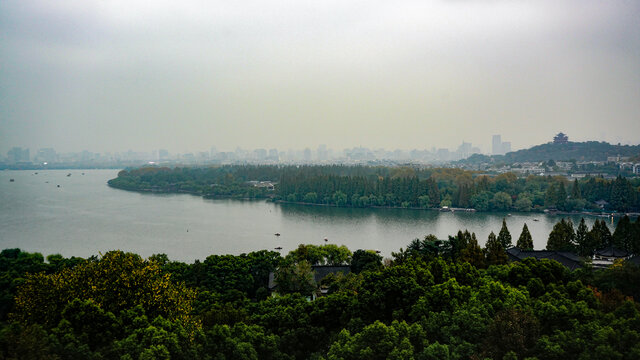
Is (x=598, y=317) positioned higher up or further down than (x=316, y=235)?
higher up

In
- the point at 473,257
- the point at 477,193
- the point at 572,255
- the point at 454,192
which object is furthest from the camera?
the point at 454,192

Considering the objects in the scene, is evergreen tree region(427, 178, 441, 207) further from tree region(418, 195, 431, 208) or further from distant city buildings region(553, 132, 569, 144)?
distant city buildings region(553, 132, 569, 144)

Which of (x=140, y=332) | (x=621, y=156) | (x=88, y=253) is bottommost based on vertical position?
(x=88, y=253)

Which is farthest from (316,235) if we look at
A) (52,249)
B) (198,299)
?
(198,299)

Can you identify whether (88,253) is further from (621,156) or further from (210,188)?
(621,156)

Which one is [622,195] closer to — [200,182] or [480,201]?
[480,201]

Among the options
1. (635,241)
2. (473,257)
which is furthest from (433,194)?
(473,257)

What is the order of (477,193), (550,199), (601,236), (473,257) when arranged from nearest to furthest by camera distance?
(473,257) → (601,236) → (550,199) → (477,193)
